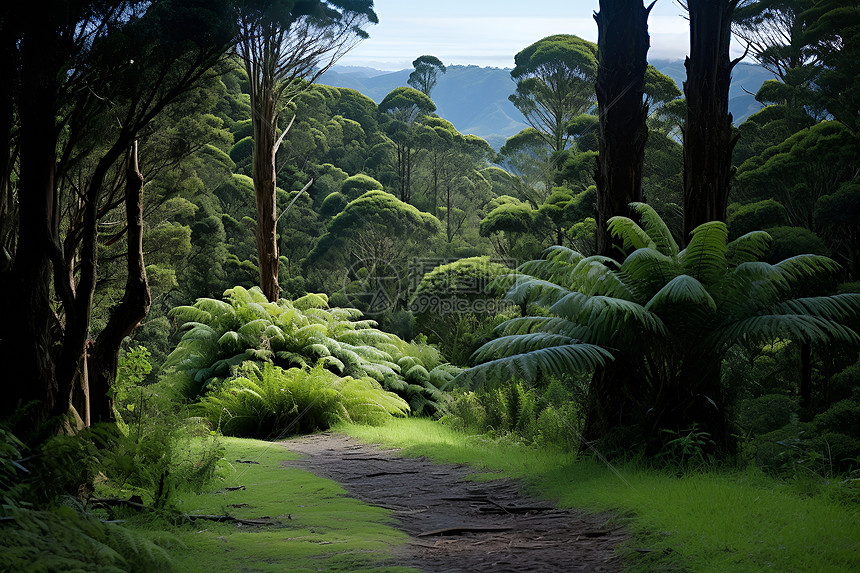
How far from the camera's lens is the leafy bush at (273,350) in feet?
34.7

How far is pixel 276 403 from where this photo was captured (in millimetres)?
9102

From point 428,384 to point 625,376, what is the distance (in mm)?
6231

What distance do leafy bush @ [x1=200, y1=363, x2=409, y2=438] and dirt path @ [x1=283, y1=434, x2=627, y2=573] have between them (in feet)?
6.75

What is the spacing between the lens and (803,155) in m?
12.1

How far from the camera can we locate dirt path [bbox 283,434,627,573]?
11.3 feet

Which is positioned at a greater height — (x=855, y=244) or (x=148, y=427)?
(x=855, y=244)

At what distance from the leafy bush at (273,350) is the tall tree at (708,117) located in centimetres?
597

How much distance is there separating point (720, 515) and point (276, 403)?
261 inches

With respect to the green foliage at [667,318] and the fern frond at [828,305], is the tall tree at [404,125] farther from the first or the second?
the fern frond at [828,305]

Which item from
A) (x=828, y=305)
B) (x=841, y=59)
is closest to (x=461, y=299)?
(x=841, y=59)

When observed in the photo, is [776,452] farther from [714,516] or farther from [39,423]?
[39,423]

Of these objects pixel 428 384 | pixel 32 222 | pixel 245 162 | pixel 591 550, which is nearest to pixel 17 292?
pixel 32 222

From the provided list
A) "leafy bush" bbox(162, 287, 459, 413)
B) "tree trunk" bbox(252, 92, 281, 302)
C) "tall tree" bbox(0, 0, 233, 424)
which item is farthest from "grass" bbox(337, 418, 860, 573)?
"tree trunk" bbox(252, 92, 281, 302)

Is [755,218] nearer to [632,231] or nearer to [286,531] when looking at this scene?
[632,231]
